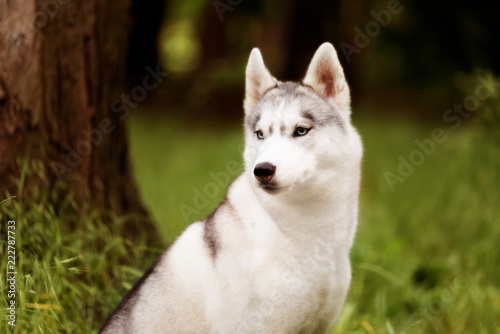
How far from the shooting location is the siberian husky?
9.11 feet

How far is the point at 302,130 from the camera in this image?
2.87m

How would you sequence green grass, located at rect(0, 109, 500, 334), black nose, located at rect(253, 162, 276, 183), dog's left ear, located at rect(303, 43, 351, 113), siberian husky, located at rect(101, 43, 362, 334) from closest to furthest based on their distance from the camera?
black nose, located at rect(253, 162, 276, 183) < siberian husky, located at rect(101, 43, 362, 334) < dog's left ear, located at rect(303, 43, 351, 113) < green grass, located at rect(0, 109, 500, 334)

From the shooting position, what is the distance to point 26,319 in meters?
3.22

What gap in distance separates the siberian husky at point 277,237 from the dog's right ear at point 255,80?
0.02 meters

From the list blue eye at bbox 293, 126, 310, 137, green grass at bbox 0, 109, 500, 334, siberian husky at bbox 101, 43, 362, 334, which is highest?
blue eye at bbox 293, 126, 310, 137

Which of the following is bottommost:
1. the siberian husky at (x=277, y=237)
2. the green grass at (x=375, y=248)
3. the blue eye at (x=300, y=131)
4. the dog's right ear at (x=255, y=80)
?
the green grass at (x=375, y=248)

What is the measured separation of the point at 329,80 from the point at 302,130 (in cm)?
36

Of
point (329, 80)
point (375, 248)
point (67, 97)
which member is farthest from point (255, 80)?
point (375, 248)

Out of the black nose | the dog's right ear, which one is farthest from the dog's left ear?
the black nose

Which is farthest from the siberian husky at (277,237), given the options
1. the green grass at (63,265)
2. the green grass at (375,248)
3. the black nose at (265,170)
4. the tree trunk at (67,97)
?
the tree trunk at (67,97)

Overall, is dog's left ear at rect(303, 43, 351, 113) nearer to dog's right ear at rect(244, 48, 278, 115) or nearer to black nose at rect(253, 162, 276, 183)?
dog's right ear at rect(244, 48, 278, 115)

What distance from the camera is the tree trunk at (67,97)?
3.58 metres

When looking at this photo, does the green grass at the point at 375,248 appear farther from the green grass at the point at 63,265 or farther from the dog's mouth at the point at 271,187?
the dog's mouth at the point at 271,187

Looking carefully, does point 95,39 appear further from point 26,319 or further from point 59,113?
point 26,319
